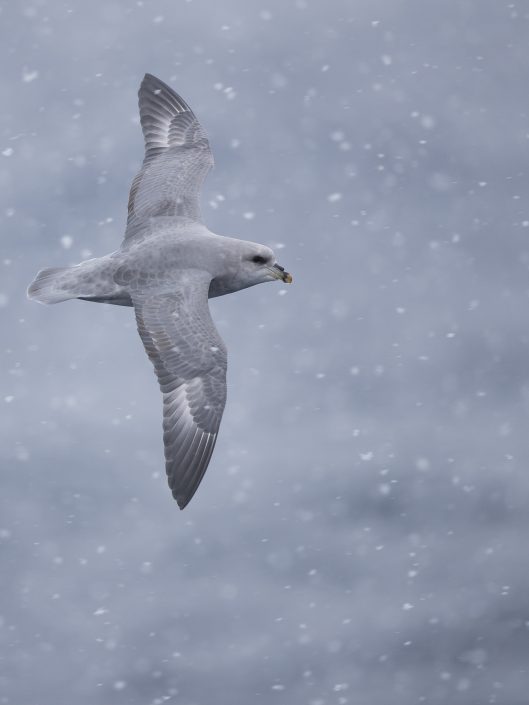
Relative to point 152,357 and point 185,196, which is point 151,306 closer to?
point 152,357

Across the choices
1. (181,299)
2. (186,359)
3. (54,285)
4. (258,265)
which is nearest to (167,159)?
(54,285)

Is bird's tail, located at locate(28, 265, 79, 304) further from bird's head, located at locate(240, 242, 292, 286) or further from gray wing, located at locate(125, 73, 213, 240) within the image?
bird's head, located at locate(240, 242, 292, 286)

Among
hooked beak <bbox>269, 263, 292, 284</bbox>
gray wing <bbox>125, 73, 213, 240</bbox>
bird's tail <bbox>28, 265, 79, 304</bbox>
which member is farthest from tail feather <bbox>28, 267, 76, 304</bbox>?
hooked beak <bbox>269, 263, 292, 284</bbox>

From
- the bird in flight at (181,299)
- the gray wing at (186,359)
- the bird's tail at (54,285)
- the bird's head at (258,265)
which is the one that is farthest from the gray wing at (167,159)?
the gray wing at (186,359)

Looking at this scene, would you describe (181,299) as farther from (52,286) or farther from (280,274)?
(52,286)

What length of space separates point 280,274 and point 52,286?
2678mm

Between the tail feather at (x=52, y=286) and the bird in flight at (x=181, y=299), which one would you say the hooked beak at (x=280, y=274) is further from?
the tail feather at (x=52, y=286)

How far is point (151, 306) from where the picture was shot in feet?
49.2

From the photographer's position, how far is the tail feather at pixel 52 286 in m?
15.5

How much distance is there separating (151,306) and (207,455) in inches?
69.8

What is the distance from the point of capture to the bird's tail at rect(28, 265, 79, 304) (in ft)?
51.0

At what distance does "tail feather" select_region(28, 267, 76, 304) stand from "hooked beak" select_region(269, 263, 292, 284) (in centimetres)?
231

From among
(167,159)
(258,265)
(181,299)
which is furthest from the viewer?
(167,159)

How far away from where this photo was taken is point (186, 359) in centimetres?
1509
